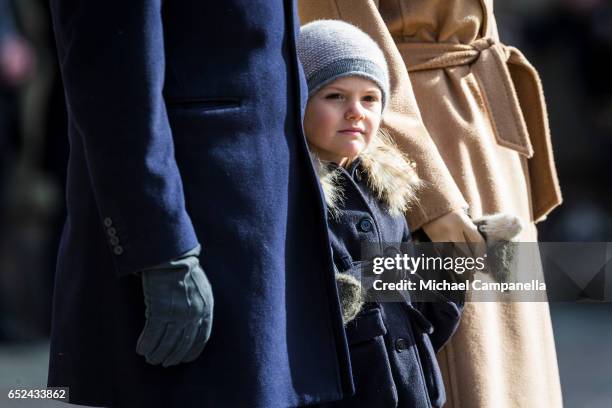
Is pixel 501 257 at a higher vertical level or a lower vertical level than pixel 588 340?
lower

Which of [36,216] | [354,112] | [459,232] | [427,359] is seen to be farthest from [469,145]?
[36,216]

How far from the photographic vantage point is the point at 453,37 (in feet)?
10.4

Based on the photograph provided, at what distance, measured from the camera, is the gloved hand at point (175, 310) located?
2270 millimetres

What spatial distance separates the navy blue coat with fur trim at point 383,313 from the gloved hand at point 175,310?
0.41 metres

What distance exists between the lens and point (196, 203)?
2398 millimetres

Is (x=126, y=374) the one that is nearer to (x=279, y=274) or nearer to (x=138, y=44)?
(x=279, y=274)

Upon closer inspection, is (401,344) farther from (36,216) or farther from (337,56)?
(36,216)

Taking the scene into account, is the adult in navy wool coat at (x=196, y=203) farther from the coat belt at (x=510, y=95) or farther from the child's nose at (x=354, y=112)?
the coat belt at (x=510, y=95)

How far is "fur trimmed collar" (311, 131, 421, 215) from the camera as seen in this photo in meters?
2.76

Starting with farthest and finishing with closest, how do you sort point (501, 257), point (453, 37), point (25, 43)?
point (25, 43)
point (453, 37)
point (501, 257)

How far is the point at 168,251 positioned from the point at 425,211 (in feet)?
2.56

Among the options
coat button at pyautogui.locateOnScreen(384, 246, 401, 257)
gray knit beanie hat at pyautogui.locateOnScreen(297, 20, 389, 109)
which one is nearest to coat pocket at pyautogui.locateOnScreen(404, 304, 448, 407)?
coat button at pyautogui.locateOnScreen(384, 246, 401, 257)

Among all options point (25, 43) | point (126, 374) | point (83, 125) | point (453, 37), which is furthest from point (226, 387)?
point (25, 43)

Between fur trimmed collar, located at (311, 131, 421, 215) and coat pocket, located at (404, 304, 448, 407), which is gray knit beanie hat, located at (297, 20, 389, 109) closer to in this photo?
fur trimmed collar, located at (311, 131, 421, 215)
